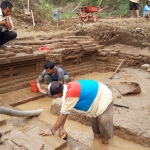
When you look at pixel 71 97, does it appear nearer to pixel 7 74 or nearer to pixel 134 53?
pixel 7 74

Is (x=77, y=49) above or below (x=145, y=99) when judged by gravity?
above

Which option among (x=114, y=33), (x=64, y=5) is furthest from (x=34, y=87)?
(x=64, y=5)

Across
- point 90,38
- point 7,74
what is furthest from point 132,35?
point 7,74

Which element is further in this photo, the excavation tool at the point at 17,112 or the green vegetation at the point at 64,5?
the green vegetation at the point at 64,5

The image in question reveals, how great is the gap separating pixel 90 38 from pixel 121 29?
158cm

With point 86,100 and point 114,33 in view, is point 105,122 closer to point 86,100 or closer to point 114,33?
point 86,100

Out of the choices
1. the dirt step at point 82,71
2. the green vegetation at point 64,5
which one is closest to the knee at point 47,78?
the dirt step at point 82,71

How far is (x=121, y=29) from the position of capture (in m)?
9.52

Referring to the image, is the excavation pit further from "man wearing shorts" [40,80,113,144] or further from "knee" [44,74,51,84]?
"man wearing shorts" [40,80,113,144]

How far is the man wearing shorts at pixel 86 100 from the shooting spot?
9.82ft

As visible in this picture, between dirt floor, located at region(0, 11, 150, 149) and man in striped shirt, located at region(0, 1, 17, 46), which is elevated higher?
man in striped shirt, located at region(0, 1, 17, 46)

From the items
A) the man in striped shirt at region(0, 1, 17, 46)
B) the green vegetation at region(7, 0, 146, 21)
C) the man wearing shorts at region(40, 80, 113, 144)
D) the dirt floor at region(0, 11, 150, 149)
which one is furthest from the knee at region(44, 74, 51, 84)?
the green vegetation at region(7, 0, 146, 21)

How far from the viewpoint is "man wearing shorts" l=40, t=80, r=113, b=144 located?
9.82ft

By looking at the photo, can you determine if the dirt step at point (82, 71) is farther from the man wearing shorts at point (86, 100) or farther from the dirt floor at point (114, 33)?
the man wearing shorts at point (86, 100)
